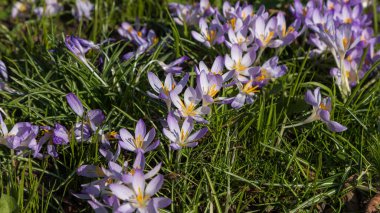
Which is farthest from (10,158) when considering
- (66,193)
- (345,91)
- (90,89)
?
(345,91)

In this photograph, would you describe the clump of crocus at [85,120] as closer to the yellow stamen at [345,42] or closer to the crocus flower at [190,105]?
the crocus flower at [190,105]

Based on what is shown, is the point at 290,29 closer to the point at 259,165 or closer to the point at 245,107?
the point at 245,107

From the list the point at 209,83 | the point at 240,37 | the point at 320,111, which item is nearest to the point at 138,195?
the point at 209,83

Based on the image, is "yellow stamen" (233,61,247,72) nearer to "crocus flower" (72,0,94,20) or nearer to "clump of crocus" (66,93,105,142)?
"clump of crocus" (66,93,105,142)

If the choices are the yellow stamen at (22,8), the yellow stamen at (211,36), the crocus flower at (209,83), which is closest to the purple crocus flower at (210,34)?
the yellow stamen at (211,36)

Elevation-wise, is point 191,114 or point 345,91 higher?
point 191,114

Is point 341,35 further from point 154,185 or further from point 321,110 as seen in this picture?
point 154,185
